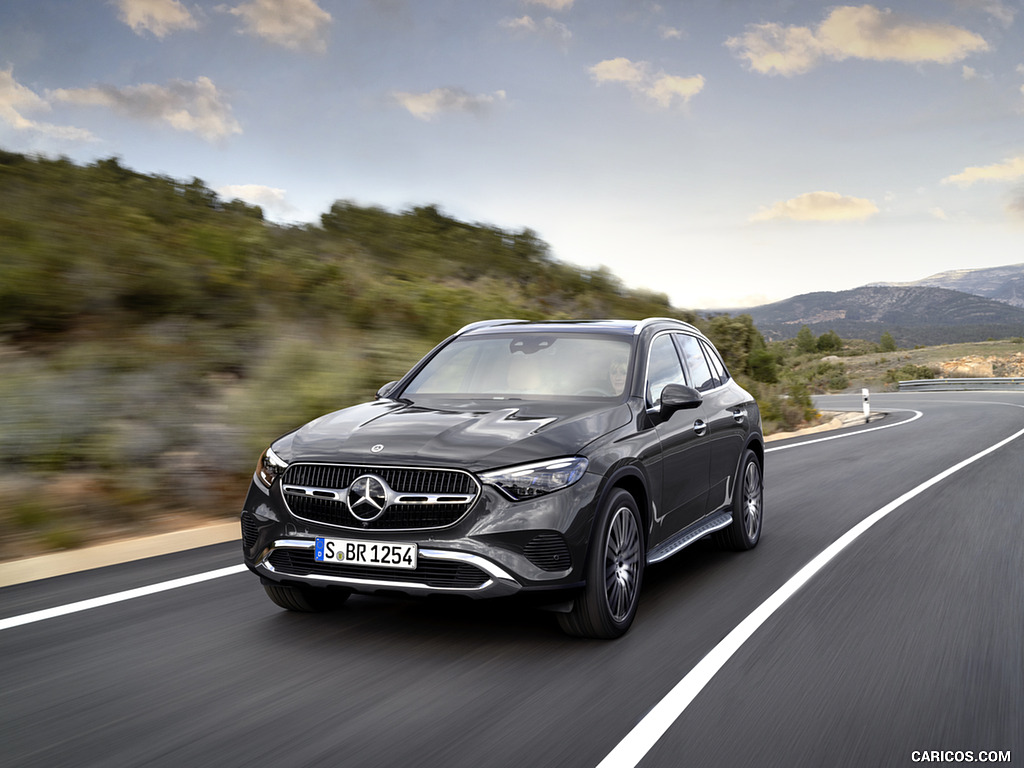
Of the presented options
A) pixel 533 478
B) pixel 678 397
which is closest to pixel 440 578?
pixel 533 478

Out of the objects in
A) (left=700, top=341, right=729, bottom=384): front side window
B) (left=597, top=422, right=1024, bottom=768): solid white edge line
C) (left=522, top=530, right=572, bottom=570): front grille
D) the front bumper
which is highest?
(left=700, top=341, right=729, bottom=384): front side window

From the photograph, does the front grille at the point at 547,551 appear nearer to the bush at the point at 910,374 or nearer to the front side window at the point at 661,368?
the front side window at the point at 661,368

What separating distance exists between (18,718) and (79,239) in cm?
986

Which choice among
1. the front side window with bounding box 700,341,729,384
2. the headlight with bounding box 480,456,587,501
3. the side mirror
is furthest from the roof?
the headlight with bounding box 480,456,587,501

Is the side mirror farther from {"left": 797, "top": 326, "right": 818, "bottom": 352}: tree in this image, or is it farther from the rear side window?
{"left": 797, "top": 326, "right": 818, "bottom": 352}: tree

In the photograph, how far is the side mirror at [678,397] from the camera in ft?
18.4

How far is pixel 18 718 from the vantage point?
12.7ft

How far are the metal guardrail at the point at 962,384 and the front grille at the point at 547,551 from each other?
166ft

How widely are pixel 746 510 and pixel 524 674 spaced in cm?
358

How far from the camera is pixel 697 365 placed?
7137 mm

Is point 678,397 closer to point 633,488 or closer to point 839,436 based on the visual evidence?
point 633,488

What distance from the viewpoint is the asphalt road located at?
364 centimetres

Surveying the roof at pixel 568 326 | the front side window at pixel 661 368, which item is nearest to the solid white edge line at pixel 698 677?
the front side window at pixel 661 368

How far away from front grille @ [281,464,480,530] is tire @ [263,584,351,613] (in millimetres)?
744
